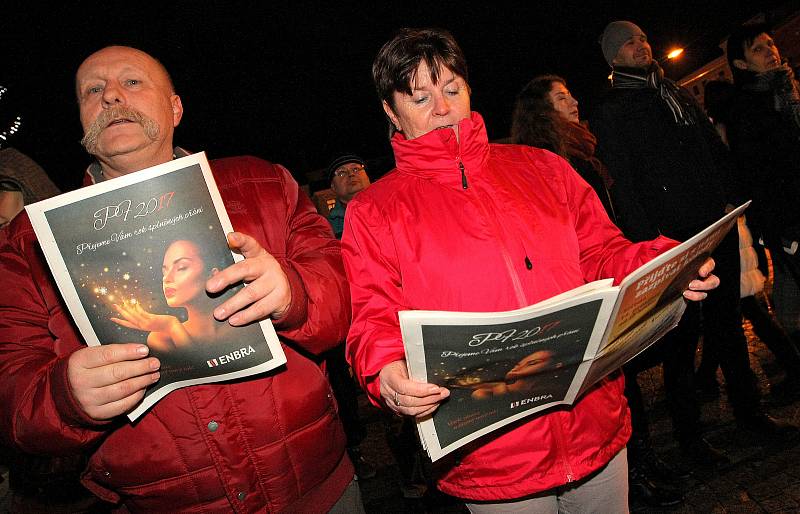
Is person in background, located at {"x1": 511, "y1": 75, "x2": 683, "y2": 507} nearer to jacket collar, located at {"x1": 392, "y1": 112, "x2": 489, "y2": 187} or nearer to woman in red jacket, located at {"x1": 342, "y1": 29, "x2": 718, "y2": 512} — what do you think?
woman in red jacket, located at {"x1": 342, "y1": 29, "x2": 718, "y2": 512}

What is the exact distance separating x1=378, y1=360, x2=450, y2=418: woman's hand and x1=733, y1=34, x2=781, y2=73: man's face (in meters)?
4.03

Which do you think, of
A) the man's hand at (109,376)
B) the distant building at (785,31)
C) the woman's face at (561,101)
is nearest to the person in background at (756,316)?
the woman's face at (561,101)

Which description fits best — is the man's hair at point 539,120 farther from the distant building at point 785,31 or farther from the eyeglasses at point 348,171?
the distant building at point 785,31

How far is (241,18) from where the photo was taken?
6844 millimetres

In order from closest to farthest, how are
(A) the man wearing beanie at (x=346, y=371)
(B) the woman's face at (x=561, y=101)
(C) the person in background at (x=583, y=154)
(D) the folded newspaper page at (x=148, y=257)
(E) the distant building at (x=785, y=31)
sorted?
(D) the folded newspaper page at (x=148, y=257), (C) the person in background at (x=583, y=154), (B) the woman's face at (x=561, y=101), (A) the man wearing beanie at (x=346, y=371), (E) the distant building at (x=785, y=31)

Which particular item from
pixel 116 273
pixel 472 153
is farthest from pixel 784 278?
pixel 116 273

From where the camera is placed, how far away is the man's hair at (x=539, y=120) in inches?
119

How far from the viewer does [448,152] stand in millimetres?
1626

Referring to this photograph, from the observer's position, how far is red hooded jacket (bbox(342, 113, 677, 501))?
150 centimetres

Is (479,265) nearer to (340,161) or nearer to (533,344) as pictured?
(533,344)

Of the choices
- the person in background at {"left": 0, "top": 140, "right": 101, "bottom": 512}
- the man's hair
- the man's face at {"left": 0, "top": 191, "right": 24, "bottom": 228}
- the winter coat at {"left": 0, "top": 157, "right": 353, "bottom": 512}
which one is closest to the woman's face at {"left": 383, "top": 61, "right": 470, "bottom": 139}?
the winter coat at {"left": 0, "top": 157, "right": 353, "bottom": 512}

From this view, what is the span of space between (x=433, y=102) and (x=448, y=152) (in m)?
0.23


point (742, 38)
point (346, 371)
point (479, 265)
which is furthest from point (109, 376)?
point (742, 38)

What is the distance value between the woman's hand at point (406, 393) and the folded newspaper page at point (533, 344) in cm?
3
